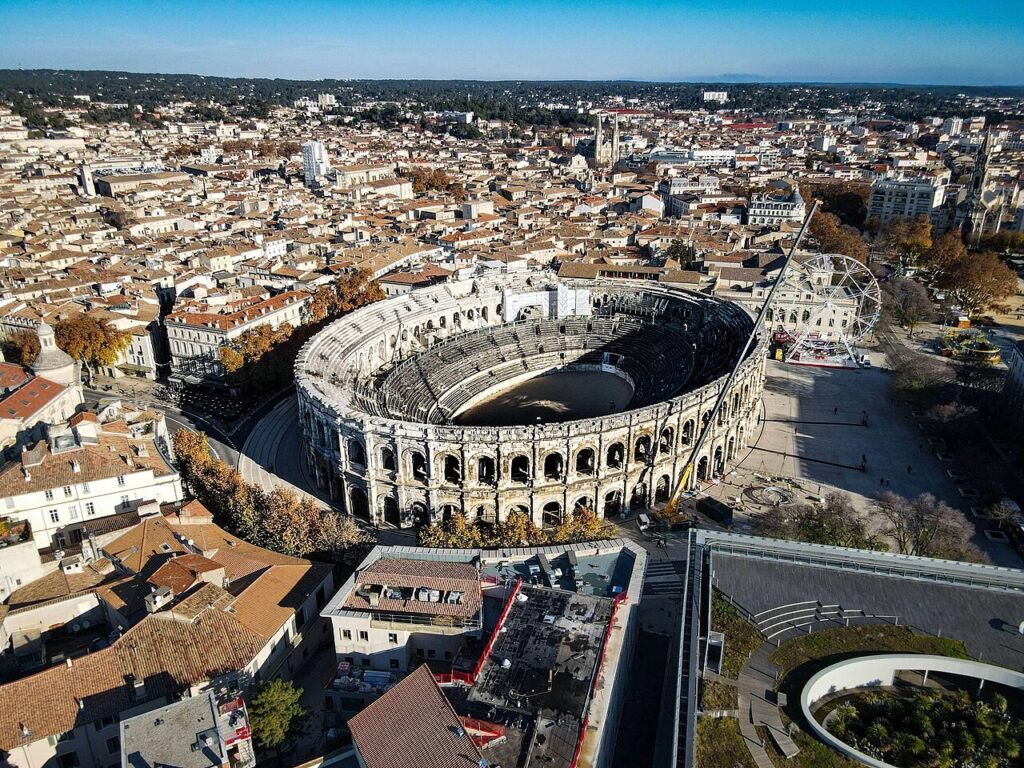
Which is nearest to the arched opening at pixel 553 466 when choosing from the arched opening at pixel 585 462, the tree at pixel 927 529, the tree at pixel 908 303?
the arched opening at pixel 585 462

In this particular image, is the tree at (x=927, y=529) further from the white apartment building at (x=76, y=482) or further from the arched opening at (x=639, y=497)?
the white apartment building at (x=76, y=482)

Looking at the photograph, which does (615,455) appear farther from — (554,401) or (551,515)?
(554,401)

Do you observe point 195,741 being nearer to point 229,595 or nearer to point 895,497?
point 229,595

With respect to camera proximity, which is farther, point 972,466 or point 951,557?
point 972,466

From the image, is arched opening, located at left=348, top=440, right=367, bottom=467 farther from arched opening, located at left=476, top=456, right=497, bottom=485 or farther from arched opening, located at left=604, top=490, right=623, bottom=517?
arched opening, located at left=604, top=490, right=623, bottom=517

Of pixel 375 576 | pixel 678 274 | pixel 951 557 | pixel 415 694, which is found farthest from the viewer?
pixel 678 274

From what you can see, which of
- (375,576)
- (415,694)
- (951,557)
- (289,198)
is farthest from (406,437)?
(289,198)
